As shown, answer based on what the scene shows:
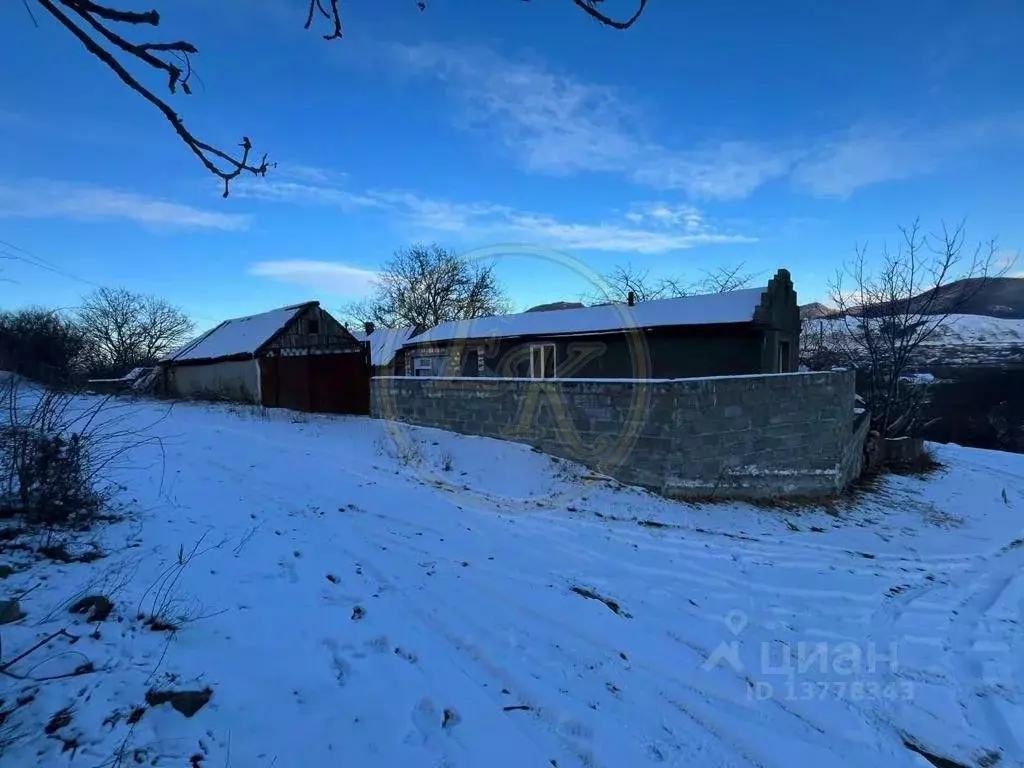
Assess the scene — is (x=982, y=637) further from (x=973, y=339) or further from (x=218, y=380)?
(x=973, y=339)

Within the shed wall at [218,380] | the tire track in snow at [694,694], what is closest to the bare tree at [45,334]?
the shed wall at [218,380]

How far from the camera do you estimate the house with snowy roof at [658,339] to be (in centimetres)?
1390

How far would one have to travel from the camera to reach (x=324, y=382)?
14.2 m

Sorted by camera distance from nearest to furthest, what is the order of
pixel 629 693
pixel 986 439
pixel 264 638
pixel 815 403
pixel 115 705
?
pixel 115 705 < pixel 264 638 < pixel 629 693 < pixel 815 403 < pixel 986 439

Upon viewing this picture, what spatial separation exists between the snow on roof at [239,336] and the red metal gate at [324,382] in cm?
270

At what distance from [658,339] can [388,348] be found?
53.7 feet

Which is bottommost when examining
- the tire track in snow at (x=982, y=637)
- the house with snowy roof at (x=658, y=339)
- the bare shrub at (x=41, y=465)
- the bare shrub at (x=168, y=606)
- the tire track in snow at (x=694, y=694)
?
the tire track in snow at (x=982, y=637)

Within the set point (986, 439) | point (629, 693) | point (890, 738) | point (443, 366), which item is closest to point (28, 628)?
point (629, 693)

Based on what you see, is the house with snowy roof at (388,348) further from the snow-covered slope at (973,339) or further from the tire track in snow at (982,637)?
the tire track in snow at (982,637)

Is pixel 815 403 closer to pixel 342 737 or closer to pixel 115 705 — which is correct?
pixel 342 737

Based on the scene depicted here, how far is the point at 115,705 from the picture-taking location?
2.11 meters

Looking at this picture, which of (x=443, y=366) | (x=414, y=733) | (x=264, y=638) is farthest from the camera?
(x=443, y=366)

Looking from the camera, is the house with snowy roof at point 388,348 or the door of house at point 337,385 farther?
the house with snowy roof at point 388,348

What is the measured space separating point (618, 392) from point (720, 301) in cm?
827
